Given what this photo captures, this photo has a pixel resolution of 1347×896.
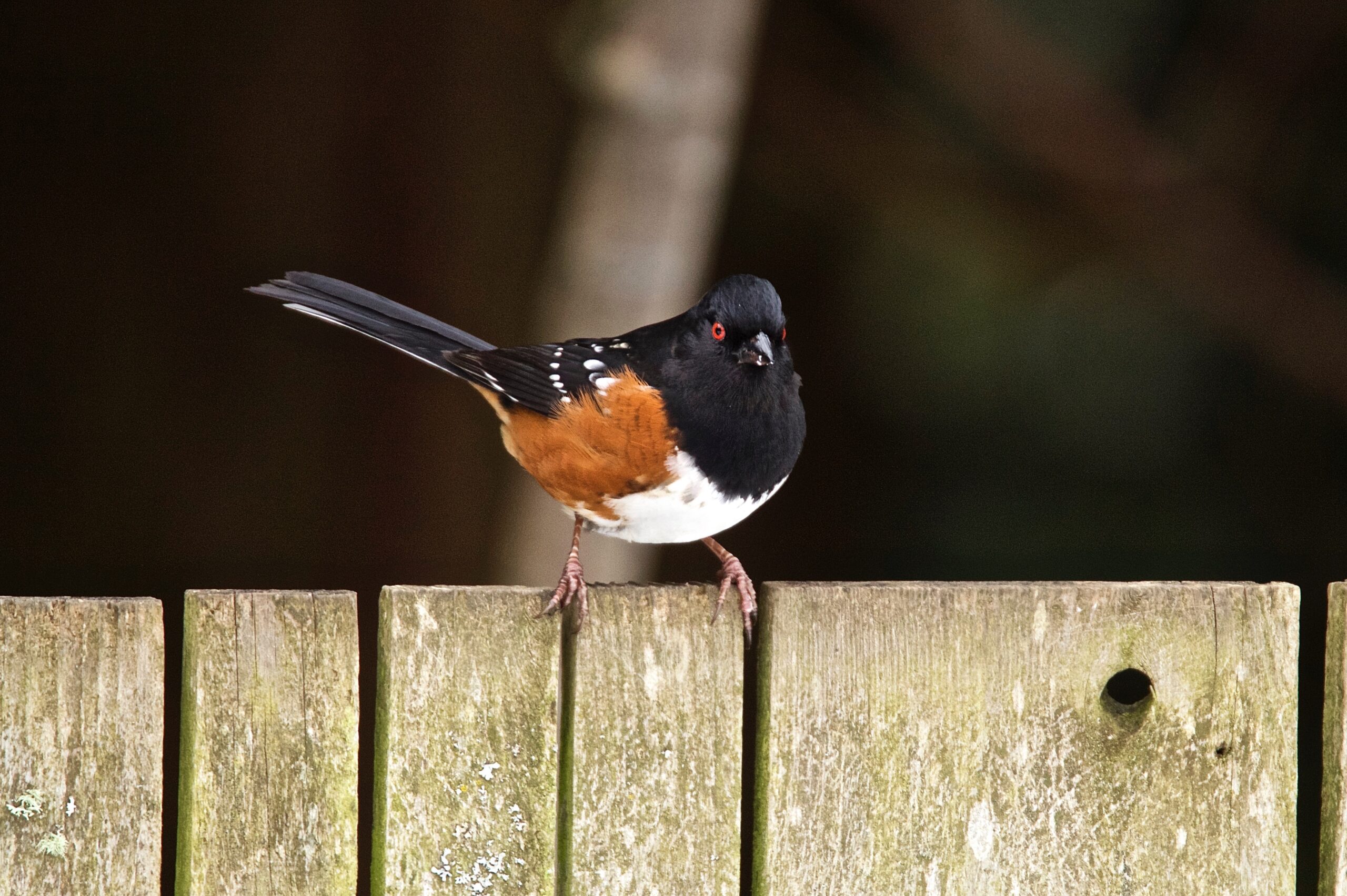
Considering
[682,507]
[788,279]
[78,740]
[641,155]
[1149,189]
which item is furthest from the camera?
[788,279]

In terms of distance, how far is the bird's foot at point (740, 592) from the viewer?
135 cm

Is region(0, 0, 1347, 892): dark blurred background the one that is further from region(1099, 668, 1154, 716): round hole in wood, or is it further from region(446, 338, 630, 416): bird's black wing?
region(1099, 668, 1154, 716): round hole in wood

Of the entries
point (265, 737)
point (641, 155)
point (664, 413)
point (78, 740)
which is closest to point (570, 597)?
Answer: point (265, 737)

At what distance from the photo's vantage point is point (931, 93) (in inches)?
132

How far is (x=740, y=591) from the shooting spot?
4.82 ft

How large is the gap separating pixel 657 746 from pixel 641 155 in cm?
157

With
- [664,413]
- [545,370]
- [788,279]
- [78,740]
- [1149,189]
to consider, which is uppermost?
[788,279]

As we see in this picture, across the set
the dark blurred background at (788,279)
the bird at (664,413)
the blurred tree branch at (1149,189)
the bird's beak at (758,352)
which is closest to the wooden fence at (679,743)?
the bird at (664,413)

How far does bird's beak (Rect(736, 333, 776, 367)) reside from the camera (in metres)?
1.89

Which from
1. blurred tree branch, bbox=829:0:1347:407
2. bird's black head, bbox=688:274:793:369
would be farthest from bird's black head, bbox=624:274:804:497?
blurred tree branch, bbox=829:0:1347:407

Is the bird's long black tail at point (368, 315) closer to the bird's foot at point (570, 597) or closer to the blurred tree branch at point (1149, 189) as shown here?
the bird's foot at point (570, 597)

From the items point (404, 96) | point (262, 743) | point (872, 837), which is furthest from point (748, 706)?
point (404, 96)

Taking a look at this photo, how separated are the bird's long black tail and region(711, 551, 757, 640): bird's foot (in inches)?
29.7

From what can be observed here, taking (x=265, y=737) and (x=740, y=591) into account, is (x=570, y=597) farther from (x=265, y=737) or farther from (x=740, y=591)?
(x=265, y=737)
